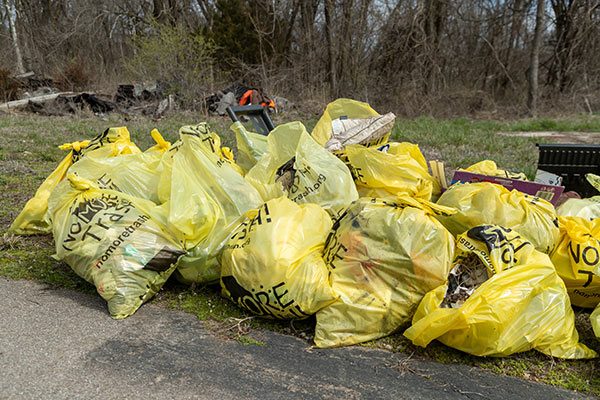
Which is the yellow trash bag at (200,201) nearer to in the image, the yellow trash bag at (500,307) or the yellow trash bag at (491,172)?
the yellow trash bag at (500,307)

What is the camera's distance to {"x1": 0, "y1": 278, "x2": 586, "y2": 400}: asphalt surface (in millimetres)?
1727

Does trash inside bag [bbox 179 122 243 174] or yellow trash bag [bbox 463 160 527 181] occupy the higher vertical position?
trash inside bag [bbox 179 122 243 174]

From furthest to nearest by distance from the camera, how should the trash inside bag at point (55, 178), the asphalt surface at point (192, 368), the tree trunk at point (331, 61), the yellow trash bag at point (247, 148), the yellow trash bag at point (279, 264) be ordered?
the tree trunk at point (331, 61), the yellow trash bag at point (247, 148), the trash inside bag at point (55, 178), the yellow trash bag at point (279, 264), the asphalt surface at point (192, 368)

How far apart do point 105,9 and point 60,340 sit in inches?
646

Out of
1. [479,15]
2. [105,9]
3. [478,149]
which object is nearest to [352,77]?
[479,15]

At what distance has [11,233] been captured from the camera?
3127 mm

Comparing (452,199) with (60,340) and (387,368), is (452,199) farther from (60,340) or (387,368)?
(60,340)

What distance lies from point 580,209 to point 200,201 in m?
2.21

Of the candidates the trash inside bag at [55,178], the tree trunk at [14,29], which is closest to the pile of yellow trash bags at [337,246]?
the trash inside bag at [55,178]

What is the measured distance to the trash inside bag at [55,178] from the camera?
313cm

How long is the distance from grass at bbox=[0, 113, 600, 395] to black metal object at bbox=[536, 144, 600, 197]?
3.38 feet

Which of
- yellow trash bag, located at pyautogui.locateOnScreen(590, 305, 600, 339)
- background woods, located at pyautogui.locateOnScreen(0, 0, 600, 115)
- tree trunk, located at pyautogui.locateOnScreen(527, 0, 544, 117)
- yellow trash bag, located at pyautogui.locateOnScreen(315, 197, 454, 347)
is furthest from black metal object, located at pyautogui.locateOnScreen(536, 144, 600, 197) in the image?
tree trunk, located at pyautogui.locateOnScreen(527, 0, 544, 117)

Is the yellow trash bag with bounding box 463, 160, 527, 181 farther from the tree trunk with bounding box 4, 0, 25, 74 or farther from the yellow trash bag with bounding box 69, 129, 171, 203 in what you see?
the tree trunk with bounding box 4, 0, 25, 74

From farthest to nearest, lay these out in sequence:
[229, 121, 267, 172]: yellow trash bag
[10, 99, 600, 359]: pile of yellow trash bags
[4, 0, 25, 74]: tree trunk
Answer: [4, 0, 25, 74]: tree trunk
[229, 121, 267, 172]: yellow trash bag
[10, 99, 600, 359]: pile of yellow trash bags
